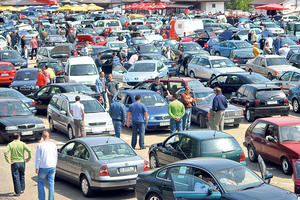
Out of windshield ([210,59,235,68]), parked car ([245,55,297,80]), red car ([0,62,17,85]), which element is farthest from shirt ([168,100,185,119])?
red car ([0,62,17,85])

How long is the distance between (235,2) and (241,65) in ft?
251

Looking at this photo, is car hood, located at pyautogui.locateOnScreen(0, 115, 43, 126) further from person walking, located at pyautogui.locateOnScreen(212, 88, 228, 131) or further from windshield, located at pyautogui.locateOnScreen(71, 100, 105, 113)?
person walking, located at pyautogui.locateOnScreen(212, 88, 228, 131)

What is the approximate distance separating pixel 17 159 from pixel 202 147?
423 cm

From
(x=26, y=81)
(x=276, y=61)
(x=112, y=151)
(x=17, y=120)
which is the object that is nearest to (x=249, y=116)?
(x=17, y=120)

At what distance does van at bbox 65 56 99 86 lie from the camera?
29.9 m

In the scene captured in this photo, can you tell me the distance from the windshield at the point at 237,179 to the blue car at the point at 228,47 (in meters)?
27.1

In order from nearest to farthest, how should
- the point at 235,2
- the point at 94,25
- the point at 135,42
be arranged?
1. the point at 135,42
2. the point at 94,25
3. the point at 235,2

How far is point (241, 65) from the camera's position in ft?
116

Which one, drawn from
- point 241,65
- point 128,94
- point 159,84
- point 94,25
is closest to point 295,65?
point 241,65

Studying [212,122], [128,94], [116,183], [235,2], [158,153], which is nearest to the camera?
[116,183]

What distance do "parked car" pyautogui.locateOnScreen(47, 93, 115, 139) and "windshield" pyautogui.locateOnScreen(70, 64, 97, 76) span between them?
7.42 meters

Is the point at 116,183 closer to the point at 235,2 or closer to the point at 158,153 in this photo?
the point at 158,153

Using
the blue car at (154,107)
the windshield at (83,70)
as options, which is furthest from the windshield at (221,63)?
the blue car at (154,107)

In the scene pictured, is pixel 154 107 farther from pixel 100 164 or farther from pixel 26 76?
pixel 26 76
